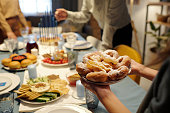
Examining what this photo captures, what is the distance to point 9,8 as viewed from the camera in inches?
102

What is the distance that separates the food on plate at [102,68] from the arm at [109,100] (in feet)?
0.13

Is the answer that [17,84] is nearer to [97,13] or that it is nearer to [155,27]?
[97,13]

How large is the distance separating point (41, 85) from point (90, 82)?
38cm

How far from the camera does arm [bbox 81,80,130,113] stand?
62cm

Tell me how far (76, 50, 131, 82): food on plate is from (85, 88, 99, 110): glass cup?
4.7 inches

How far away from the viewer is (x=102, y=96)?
0.67m

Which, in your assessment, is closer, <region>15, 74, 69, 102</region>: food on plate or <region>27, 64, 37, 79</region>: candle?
Answer: <region>15, 74, 69, 102</region>: food on plate

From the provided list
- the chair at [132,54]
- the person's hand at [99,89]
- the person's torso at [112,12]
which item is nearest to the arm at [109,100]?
the person's hand at [99,89]

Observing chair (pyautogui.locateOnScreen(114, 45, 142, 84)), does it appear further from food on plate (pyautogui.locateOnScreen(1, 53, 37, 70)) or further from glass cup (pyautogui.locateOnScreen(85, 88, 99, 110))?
food on plate (pyautogui.locateOnScreen(1, 53, 37, 70))

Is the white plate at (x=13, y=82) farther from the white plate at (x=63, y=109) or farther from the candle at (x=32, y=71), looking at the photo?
the white plate at (x=63, y=109)

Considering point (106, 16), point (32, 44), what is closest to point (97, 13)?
point (106, 16)

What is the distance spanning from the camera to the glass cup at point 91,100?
2.85 feet

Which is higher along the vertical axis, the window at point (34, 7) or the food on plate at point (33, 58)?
the window at point (34, 7)

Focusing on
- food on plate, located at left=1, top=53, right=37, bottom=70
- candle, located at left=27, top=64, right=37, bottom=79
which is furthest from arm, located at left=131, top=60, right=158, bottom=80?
food on plate, located at left=1, top=53, right=37, bottom=70
